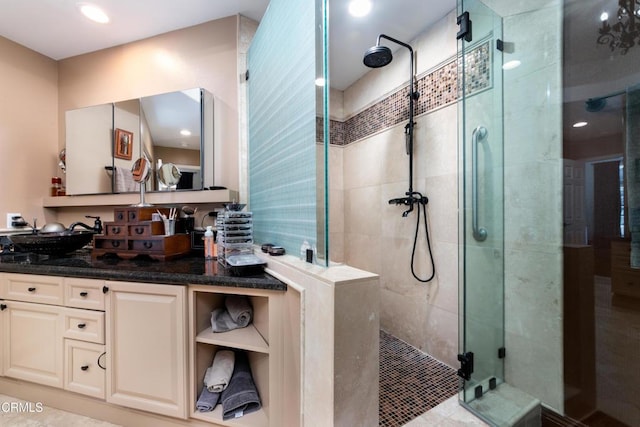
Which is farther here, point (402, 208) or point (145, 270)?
point (402, 208)

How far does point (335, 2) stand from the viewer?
5.43ft

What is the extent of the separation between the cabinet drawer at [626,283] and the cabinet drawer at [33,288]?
100 inches

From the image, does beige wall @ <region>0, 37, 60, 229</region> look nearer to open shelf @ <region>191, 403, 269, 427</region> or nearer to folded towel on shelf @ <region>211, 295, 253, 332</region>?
folded towel on shelf @ <region>211, 295, 253, 332</region>

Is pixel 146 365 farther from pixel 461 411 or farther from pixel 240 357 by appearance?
pixel 461 411

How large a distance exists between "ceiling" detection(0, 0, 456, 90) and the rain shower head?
0.32 metres

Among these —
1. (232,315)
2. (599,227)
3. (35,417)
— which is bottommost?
(35,417)

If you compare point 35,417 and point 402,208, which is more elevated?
point 402,208

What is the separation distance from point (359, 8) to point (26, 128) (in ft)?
8.87

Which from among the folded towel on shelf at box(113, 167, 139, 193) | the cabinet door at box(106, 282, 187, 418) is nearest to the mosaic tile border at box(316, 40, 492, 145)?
the cabinet door at box(106, 282, 187, 418)

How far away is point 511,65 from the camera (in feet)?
4.43

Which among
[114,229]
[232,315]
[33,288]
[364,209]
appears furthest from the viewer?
[364,209]

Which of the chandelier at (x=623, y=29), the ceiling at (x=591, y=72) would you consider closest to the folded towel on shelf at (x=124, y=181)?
the ceiling at (x=591, y=72)

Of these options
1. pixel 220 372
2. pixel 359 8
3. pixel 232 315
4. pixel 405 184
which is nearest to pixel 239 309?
pixel 232 315

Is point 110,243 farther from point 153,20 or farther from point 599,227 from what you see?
point 599,227
